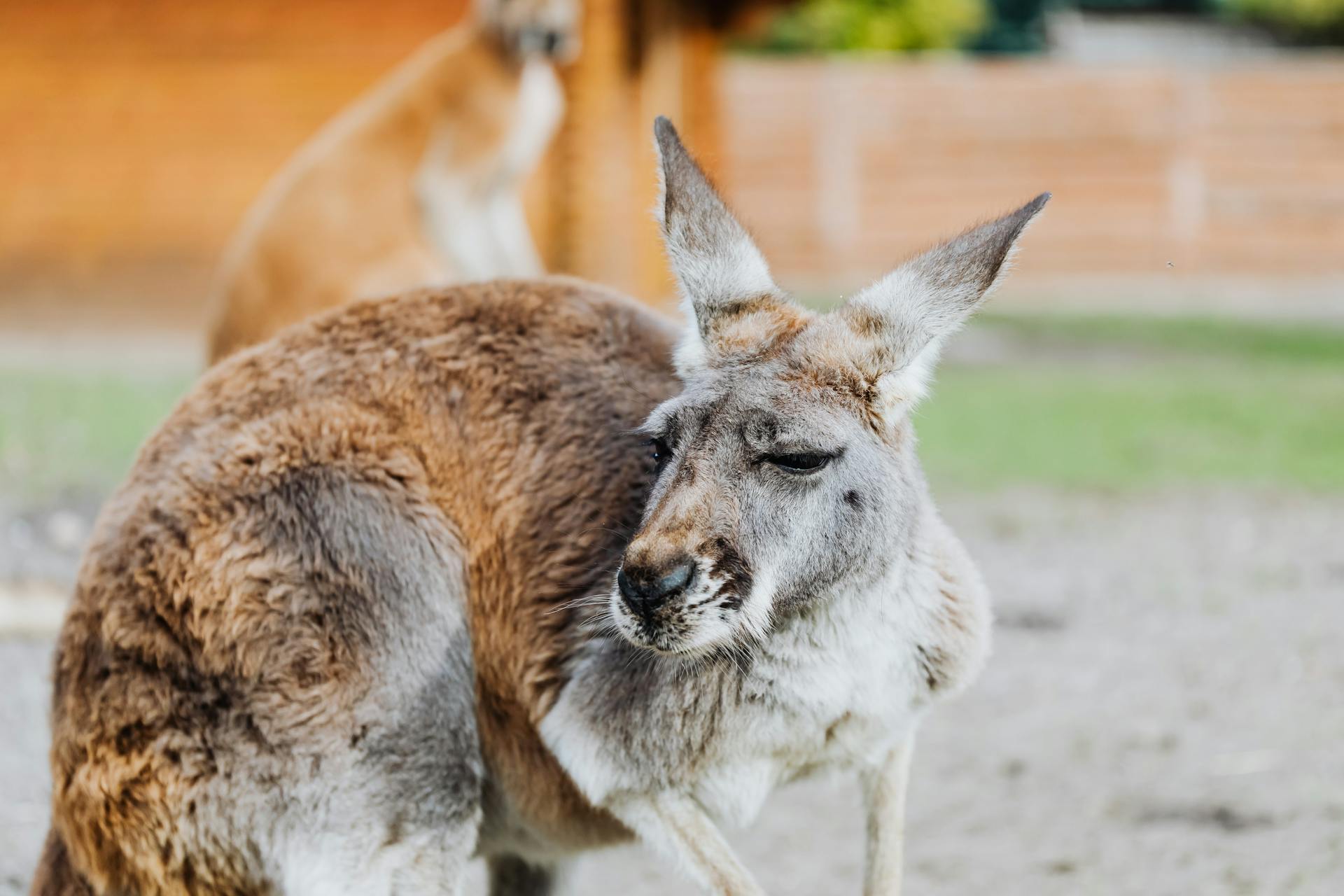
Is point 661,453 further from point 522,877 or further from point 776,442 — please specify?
point 522,877

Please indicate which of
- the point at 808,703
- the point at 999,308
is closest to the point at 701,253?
the point at 808,703

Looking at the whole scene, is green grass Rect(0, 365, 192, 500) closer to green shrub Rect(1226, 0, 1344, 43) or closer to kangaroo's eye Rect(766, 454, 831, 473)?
kangaroo's eye Rect(766, 454, 831, 473)

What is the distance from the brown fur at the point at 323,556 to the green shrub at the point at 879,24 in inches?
1061

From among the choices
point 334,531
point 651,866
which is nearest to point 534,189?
point 651,866

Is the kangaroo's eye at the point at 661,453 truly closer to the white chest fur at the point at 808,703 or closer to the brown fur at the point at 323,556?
the brown fur at the point at 323,556

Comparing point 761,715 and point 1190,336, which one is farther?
point 1190,336

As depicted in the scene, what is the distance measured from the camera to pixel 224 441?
11.3 ft

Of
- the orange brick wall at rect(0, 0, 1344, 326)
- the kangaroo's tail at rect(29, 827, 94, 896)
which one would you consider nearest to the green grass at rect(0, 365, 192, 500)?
the kangaroo's tail at rect(29, 827, 94, 896)

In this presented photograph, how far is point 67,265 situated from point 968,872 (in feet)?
45.8

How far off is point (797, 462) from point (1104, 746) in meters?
3.01

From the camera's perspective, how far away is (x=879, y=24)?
29828 mm

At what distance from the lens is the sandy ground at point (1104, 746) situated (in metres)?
4.52

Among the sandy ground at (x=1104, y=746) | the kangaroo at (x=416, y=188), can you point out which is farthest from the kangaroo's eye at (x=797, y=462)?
the kangaroo at (x=416, y=188)

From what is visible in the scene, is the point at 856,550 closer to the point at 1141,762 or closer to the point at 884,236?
the point at 1141,762
